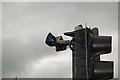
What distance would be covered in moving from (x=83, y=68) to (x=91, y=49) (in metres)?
0.53

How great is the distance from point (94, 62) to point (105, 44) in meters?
0.54

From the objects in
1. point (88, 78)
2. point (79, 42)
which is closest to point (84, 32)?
point (79, 42)

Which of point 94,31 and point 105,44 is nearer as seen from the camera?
point 105,44

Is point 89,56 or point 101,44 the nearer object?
point 89,56

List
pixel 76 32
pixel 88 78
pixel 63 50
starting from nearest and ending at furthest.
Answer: pixel 88 78, pixel 76 32, pixel 63 50

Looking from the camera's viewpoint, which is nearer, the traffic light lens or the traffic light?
the traffic light

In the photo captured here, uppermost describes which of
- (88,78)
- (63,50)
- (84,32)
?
(84,32)

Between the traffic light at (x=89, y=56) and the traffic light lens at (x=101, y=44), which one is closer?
the traffic light at (x=89, y=56)

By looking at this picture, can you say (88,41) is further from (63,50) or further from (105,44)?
(63,50)

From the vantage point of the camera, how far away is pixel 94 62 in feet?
20.2

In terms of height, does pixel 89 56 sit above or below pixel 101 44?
below

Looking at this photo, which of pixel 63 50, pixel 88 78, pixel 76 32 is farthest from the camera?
pixel 63 50

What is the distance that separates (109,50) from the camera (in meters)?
6.18

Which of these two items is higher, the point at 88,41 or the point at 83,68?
the point at 88,41
